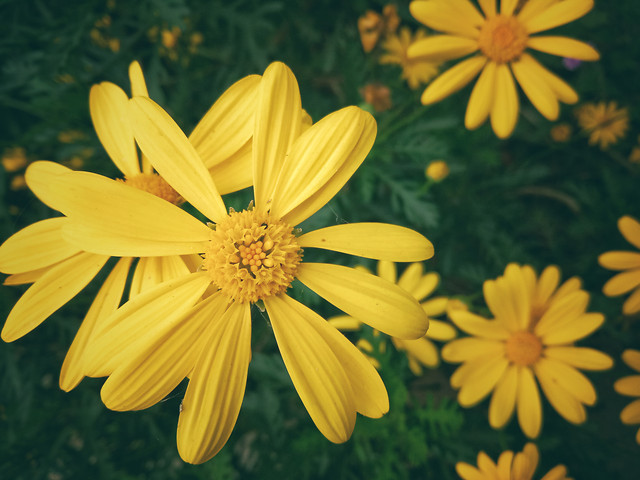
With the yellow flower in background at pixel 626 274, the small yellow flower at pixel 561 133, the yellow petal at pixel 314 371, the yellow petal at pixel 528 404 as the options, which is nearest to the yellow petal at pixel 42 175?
the yellow petal at pixel 314 371

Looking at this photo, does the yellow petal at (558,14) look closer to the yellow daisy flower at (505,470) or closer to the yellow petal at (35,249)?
the yellow daisy flower at (505,470)

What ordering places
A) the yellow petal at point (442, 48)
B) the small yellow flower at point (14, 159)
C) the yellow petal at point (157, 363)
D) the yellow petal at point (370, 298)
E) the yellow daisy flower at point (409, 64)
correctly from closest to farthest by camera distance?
1. the yellow petal at point (157, 363)
2. the yellow petal at point (370, 298)
3. the yellow petal at point (442, 48)
4. the small yellow flower at point (14, 159)
5. the yellow daisy flower at point (409, 64)

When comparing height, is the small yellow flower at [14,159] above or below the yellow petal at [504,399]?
below

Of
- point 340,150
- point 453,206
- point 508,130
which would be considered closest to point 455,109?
point 453,206

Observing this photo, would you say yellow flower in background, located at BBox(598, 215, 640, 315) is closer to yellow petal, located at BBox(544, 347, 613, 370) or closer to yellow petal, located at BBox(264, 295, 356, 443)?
yellow petal, located at BBox(544, 347, 613, 370)

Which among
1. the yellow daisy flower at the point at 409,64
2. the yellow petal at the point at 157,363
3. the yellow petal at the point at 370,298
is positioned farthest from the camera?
the yellow daisy flower at the point at 409,64

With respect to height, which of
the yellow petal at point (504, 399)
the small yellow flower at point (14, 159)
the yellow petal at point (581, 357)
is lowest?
the small yellow flower at point (14, 159)

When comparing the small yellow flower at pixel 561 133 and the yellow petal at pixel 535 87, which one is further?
the small yellow flower at pixel 561 133

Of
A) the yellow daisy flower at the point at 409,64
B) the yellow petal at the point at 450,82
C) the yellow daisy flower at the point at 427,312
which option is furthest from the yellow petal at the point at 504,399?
the yellow daisy flower at the point at 409,64
